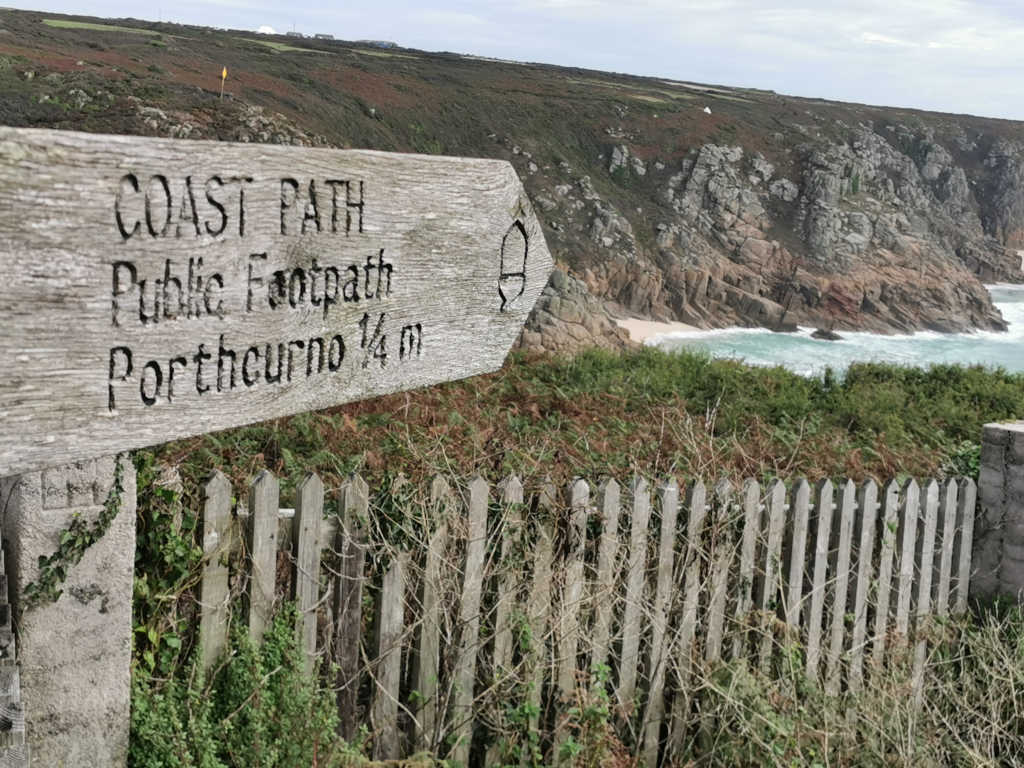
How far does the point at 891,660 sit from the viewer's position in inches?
204

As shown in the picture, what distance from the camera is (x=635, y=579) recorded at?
4316 millimetres

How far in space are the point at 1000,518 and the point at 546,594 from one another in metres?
2.97

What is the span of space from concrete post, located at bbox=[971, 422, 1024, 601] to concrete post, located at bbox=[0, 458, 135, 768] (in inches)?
185

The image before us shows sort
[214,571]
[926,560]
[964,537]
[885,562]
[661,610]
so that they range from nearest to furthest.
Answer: [214,571] < [661,610] < [885,562] < [926,560] < [964,537]

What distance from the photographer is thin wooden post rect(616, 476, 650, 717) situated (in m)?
4.29

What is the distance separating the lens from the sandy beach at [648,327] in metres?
41.8

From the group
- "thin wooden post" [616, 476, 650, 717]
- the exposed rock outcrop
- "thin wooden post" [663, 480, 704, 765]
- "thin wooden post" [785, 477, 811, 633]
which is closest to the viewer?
"thin wooden post" [616, 476, 650, 717]

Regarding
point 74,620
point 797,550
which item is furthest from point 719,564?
point 74,620

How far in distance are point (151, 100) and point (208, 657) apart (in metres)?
29.6

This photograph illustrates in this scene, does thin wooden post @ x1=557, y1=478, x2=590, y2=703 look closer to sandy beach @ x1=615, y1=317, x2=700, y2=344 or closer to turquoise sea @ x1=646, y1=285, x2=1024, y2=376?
turquoise sea @ x1=646, y1=285, x2=1024, y2=376

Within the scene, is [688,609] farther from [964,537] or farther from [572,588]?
[964,537]

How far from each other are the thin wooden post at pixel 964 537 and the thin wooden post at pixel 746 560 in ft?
5.27

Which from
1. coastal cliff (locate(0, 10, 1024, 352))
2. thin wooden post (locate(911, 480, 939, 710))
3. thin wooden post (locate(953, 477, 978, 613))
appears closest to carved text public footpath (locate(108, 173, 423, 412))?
thin wooden post (locate(911, 480, 939, 710))

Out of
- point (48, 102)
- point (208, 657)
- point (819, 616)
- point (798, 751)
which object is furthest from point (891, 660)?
point (48, 102)
